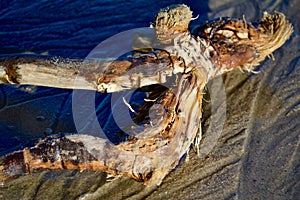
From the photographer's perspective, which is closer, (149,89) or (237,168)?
(237,168)

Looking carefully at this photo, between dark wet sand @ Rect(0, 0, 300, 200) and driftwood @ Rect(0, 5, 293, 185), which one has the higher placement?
driftwood @ Rect(0, 5, 293, 185)

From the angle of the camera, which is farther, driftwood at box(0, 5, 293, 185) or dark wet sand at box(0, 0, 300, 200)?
dark wet sand at box(0, 0, 300, 200)

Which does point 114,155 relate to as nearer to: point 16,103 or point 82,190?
point 82,190

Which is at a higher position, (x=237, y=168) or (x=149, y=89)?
(x=149, y=89)

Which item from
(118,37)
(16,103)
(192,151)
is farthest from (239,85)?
(16,103)
